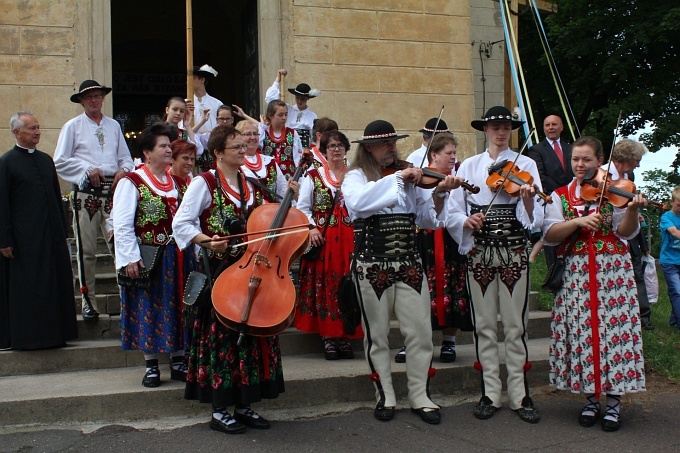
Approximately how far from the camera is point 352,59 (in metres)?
10.6

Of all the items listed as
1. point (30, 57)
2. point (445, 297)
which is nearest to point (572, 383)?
point (445, 297)

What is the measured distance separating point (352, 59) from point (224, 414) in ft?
22.3

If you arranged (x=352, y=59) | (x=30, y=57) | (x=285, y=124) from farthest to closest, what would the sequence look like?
(x=352, y=59) → (x=30, y=57) → (x=285, y=124)

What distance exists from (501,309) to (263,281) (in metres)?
1.78

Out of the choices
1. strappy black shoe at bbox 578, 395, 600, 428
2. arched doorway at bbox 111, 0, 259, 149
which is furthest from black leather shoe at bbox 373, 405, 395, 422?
arched doorway at bbox 111, 0, 259, 149

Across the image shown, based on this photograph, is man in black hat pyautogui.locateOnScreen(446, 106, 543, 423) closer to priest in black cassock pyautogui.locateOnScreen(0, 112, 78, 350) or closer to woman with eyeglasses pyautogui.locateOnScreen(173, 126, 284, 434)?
woman with eyeglasses pyautogui.locateOnScreen(173, 126, 284, 434)

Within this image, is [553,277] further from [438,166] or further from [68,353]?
[68,353]

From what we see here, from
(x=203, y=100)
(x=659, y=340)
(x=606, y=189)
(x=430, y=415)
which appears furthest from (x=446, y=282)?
(x=203, y=100)

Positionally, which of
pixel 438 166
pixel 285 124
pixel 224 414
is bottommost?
pixel 224 414

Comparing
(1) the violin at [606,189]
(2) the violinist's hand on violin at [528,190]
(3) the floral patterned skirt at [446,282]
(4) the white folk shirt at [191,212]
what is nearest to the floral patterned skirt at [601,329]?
(1) the violin at [606,189]

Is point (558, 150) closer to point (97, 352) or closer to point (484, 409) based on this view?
point (484, 409)

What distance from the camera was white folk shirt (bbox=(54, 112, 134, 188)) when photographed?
668 cm

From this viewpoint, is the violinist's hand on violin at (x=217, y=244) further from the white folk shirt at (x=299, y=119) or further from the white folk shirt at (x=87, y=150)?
the white folk shirt at (x=299, y=119)

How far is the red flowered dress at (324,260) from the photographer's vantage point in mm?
6371
